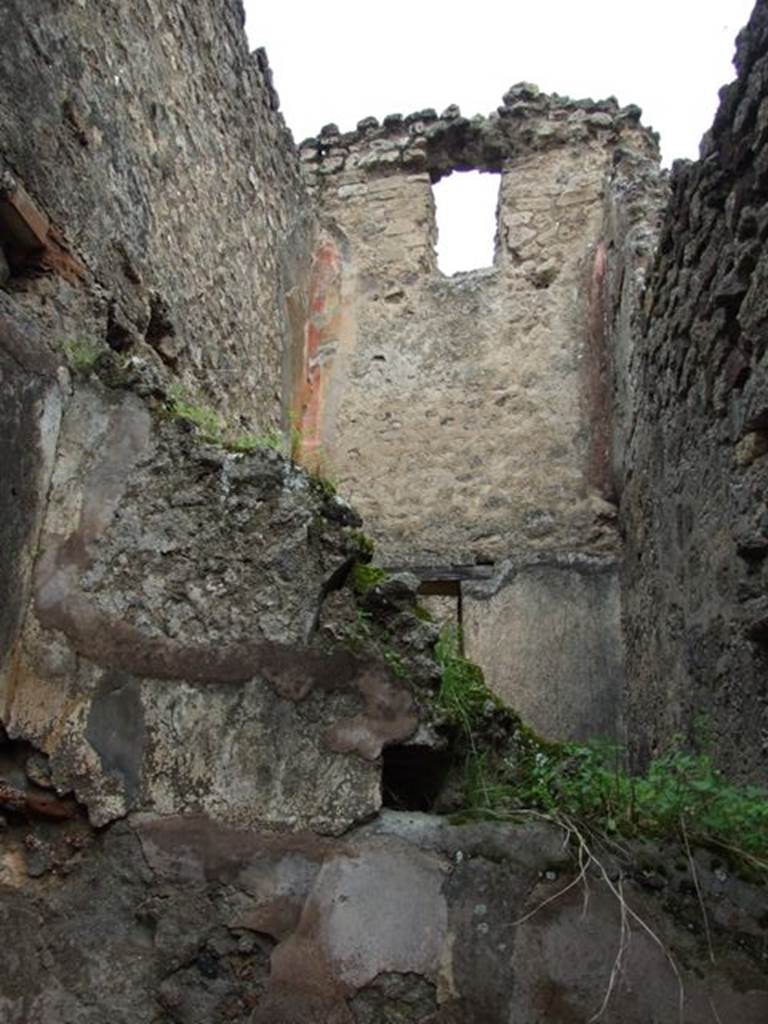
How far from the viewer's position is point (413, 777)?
8.82 ft

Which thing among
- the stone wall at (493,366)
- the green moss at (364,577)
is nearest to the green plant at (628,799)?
the green moss at (364,577)

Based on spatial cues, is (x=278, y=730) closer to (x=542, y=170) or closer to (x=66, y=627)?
(x=66, y=627)

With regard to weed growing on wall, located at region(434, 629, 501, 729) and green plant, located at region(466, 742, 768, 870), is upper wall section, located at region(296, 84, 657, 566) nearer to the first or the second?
weed growing on wall, located at region(434, 629, 501, 729)

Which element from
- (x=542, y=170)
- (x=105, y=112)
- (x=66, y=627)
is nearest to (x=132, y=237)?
(x=105, y=112)

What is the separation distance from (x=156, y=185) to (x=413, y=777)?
113 inches

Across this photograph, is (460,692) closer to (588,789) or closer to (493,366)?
(588,789)

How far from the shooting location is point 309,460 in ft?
23.3

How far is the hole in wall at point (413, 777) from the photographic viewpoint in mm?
2643

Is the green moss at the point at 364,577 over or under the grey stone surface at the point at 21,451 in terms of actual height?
under

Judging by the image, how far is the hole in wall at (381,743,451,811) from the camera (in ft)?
8.67

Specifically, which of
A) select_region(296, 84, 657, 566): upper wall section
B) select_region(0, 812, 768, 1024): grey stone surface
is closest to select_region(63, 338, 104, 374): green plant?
select_region(0, 812, 768, 1024): grey stone surface

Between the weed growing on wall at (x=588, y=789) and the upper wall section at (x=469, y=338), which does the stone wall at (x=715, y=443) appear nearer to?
the weed growing on wall at (x=588, y=789)

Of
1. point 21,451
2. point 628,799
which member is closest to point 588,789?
point 628,799

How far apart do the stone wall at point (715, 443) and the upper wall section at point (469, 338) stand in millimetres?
1717
